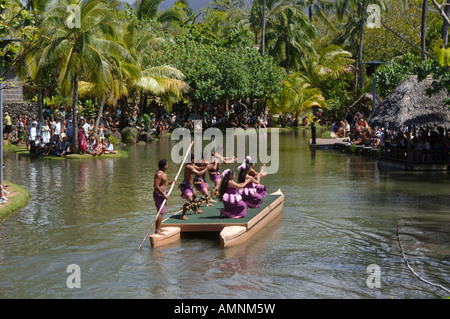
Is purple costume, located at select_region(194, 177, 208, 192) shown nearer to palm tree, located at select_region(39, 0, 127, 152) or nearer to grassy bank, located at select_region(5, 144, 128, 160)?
palm tree, located at select_region(39, 0, 127, 152)

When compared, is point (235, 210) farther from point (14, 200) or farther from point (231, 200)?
point (14, 200)

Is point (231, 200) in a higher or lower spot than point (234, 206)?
higher

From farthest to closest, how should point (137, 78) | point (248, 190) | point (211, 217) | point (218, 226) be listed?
1. point (137, 78)
2. point (248, 190)
3. point (211, 217)
4. point (218, 226)

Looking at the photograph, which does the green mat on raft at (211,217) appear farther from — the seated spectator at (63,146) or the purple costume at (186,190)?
the seated spectator at (63,146)

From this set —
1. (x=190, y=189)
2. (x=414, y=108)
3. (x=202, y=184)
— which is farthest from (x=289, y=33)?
(x=190, y=189)

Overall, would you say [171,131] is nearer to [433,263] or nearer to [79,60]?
[79,60]

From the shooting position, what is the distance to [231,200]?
11.9 metres

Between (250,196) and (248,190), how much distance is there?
145 mm

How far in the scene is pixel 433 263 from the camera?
1012 centimetres

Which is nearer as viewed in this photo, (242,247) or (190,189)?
(242,247)

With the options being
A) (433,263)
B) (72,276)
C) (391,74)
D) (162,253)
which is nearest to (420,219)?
(433,263)

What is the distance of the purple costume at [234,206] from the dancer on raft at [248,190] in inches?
28.2

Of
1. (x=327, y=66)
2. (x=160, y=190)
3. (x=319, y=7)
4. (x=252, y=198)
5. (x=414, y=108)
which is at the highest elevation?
(x=319, y=7)
